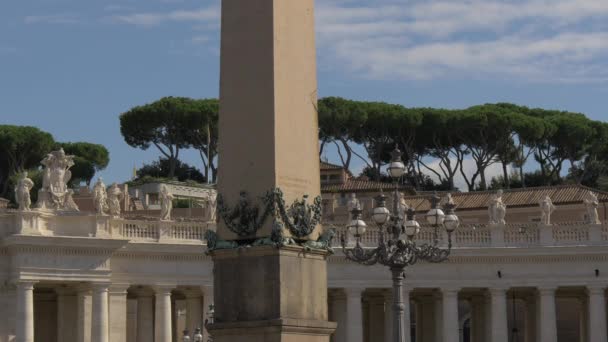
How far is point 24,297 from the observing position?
54.4m

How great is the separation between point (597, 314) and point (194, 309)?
16.1 metres

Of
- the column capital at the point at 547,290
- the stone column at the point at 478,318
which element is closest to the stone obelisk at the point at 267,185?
the column capital at the point at 547,290

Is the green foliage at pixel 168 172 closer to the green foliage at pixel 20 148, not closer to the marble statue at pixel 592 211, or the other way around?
the green foliage at pixel 20 148

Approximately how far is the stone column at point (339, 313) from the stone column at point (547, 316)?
25.9ft

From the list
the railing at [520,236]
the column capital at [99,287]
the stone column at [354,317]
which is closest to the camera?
the column capital at [99,287]

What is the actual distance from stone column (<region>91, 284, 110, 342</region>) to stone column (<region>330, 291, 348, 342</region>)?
10177 mm

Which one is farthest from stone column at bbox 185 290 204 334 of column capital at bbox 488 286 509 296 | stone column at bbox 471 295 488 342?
stone column at bbox 471 295 488 342

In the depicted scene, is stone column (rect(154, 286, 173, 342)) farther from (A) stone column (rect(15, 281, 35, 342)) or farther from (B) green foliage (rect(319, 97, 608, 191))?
(B) green foliage (rect(319, 97, 608, 191))

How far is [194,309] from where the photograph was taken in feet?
202

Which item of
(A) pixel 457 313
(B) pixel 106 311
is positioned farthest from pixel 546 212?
(B) pixel 106 311

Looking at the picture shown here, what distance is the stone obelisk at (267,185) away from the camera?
63.3 feet

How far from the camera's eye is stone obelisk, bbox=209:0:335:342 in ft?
63.3

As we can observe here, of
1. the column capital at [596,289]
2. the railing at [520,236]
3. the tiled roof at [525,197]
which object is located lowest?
the column capital at [596,289]

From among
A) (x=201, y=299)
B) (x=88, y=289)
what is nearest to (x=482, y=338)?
(x=201, y=299)
